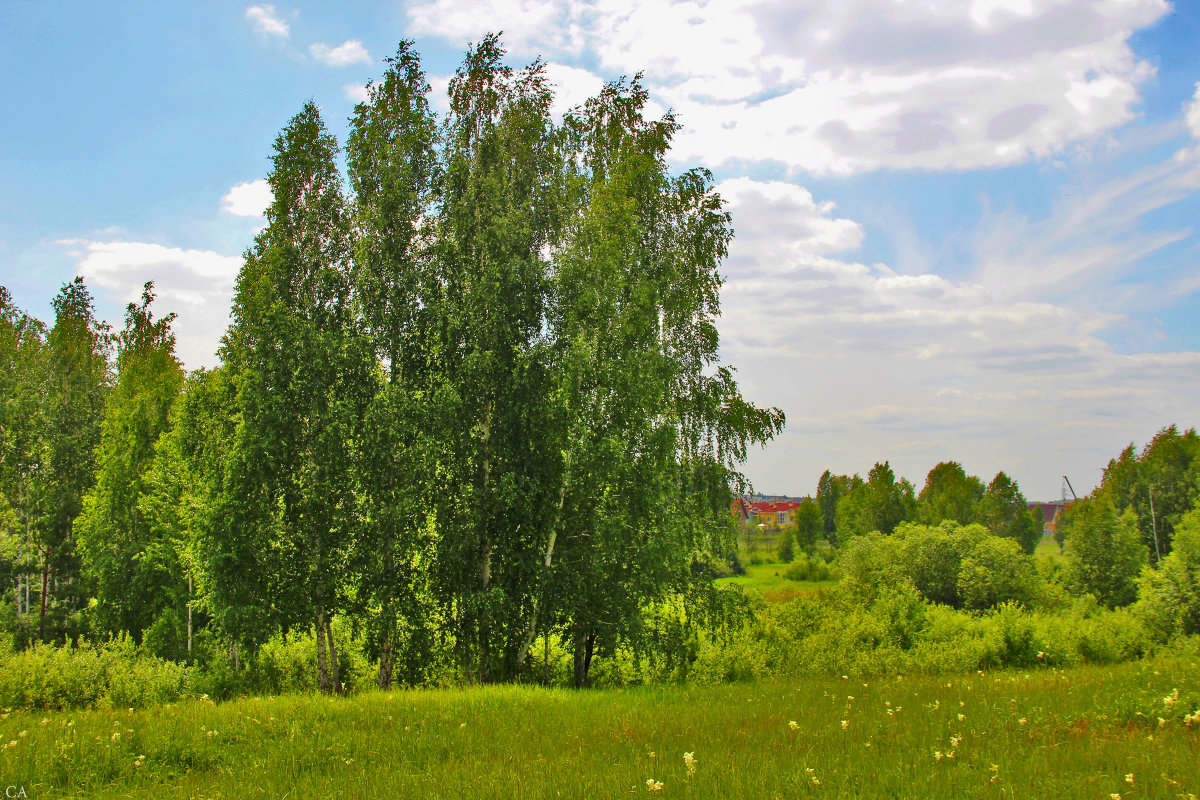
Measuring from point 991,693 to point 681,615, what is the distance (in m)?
7.87

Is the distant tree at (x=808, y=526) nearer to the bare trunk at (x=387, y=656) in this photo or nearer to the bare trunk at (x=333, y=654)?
the bare trunk at (x=333, y=654)

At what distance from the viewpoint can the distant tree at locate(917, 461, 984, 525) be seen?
91438mm

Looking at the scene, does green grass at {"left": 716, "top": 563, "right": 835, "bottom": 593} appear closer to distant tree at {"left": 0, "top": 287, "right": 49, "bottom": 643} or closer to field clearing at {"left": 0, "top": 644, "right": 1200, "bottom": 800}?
distant tree at {"left": 0, "top": 287, "right": 49, "bottom": 643}

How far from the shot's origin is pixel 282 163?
1803cm

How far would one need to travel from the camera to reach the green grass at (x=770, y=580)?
75006 millimetres

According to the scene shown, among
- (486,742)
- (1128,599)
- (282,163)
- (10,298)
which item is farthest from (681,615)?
(1128,599)

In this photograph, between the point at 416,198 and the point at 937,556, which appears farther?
the point at 937,556

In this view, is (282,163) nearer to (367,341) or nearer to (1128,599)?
(367,341)

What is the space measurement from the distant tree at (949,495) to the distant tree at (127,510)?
289ft

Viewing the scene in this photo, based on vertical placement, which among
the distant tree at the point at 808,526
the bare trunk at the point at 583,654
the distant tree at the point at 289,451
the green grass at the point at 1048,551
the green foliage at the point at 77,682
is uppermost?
the distant tree at the point at 289,451

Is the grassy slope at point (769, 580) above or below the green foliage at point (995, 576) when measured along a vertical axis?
below

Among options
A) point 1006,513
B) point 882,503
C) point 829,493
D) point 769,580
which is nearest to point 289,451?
point 769,580

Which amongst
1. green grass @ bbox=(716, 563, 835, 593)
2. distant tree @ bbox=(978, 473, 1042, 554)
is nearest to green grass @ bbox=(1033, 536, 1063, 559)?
distant tree @ bbox=(978, 473, 1042, 554)

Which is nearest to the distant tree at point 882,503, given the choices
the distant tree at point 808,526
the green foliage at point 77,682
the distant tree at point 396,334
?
the distant tree at point 808,526
